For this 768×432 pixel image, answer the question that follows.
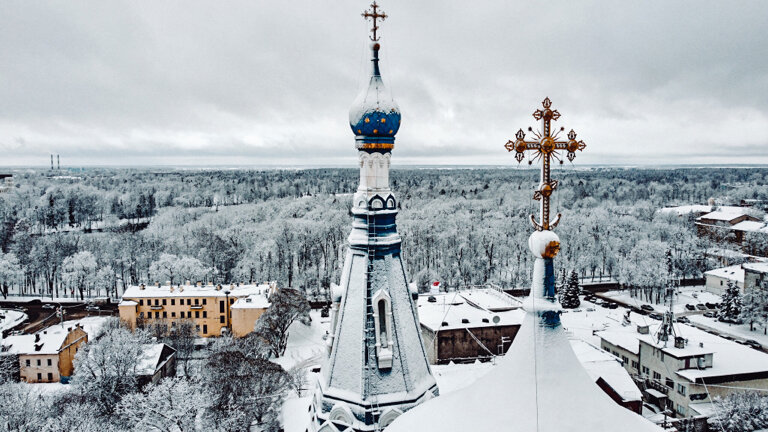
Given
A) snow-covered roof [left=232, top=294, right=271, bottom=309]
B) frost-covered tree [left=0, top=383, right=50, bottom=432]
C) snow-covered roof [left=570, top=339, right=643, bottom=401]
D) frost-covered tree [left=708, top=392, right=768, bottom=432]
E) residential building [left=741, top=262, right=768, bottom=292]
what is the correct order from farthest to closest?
residential building [left=741, top=262, right=768, bottom=292] → snow-covered roof [left=232, top=294, right=271, bottom=309] → snow-covered roof [left=570, top=339, right=643, bottom=401] → frost-covered tree [left=708, top=392, right=768, bottom=432] → frost-covered tree [left=0, top=383, right=50, bottom=432]

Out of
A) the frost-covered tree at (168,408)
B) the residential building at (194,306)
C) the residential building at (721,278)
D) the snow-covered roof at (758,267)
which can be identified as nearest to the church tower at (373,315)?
the frost-covered tree at (168,408)

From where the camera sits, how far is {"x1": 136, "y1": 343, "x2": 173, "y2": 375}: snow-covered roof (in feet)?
89.1

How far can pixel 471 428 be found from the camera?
4.86 meters

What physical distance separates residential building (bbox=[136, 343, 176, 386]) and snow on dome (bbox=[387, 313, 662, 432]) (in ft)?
82.6

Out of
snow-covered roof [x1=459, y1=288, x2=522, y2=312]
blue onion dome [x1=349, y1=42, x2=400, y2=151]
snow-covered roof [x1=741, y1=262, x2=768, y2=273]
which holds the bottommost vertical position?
snow-covered roof [x1=459, y1=288, x2=522, y2=312]

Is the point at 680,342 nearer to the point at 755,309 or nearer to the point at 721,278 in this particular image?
the point at 755,309

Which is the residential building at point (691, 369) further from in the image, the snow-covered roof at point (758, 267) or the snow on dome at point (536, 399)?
the snow on dome at point (536, 399)

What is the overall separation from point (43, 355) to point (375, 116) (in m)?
Answer: 29.3

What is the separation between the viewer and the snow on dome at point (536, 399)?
15.4 feet

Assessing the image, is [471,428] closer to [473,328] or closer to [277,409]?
[277,409]

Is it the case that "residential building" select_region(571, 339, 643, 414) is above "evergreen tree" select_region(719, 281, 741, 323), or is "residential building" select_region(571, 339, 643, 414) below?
above

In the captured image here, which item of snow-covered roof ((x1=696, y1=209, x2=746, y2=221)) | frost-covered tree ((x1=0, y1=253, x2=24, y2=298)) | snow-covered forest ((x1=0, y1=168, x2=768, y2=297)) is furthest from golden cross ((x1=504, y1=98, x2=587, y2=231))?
snow-covered roof ((x1=696, y1=209, x2=746, y2=221))

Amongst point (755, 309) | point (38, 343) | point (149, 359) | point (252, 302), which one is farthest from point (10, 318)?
point (755, 309)

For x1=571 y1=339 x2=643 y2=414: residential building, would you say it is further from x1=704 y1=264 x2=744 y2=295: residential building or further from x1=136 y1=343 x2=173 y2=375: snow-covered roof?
x1=704 y1=264 x2=744 y2=295: residential building
